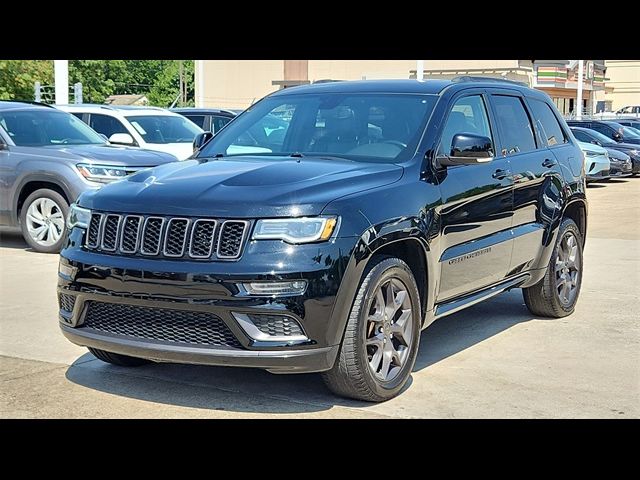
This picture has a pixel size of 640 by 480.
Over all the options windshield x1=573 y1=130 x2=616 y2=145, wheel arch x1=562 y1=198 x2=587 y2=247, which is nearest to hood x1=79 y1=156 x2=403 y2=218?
wheel arch x1=562 y1=198 x2=587 y2=247

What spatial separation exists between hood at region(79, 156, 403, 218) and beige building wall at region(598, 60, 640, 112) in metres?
70.5

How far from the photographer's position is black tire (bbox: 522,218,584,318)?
24.4 feet

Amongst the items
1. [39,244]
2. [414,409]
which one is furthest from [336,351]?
[39,244]

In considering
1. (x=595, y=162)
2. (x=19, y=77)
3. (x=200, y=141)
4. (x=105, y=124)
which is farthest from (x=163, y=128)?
(x=19, y=77)

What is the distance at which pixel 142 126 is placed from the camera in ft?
48.5

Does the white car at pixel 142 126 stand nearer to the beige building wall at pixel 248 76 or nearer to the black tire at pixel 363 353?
the black tire at pixel 363 353

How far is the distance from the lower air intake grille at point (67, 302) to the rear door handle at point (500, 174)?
299cm

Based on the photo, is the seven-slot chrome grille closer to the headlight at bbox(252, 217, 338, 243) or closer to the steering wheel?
the headlight at bbox(252, 217, 338, 243)

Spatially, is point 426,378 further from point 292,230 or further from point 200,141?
point 200,141

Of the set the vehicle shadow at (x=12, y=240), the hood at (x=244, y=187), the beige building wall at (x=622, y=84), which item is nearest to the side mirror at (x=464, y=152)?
the hood at (x=244, y=187)

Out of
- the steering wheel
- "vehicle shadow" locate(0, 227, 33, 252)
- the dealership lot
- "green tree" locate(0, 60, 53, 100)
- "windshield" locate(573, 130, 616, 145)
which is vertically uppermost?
"green tree" locate(0, 60, 53, 100)

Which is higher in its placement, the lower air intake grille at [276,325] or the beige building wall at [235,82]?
the beige building wall at [235,82]

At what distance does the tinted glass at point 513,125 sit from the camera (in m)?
6.84

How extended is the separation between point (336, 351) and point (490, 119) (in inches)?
105
